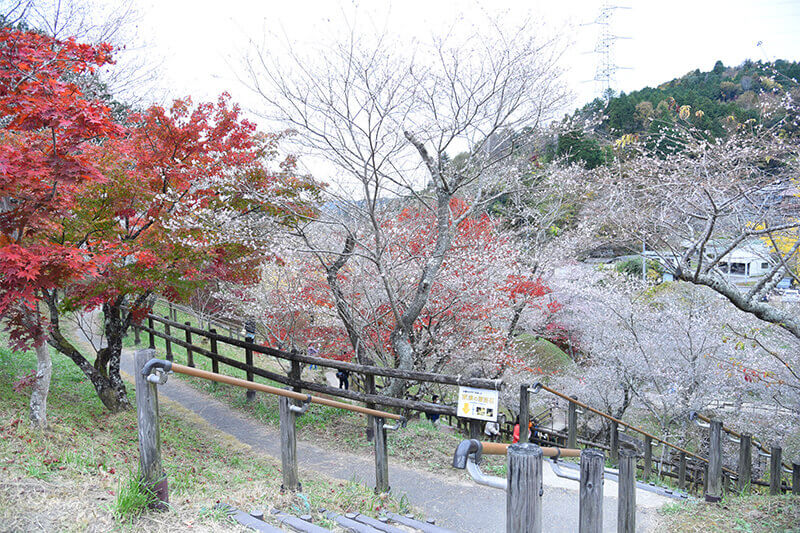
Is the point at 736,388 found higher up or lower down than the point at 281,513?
lower down

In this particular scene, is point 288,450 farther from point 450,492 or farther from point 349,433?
point 349,433

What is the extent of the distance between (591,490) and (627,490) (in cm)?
107

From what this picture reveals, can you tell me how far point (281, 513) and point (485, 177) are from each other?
5589 millimetres

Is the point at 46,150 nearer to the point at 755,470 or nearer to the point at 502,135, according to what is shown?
the point at 502,135

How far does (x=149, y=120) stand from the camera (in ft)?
22.0

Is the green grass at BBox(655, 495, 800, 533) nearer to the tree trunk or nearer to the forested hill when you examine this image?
the forested hill

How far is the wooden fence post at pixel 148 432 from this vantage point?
9.87 feet

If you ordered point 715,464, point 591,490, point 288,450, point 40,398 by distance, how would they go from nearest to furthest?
point 591,490 < point 288,450 < point 40,398 < point 715,464

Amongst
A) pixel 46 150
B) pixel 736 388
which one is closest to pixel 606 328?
pixel 736 388

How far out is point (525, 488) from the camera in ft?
7.47

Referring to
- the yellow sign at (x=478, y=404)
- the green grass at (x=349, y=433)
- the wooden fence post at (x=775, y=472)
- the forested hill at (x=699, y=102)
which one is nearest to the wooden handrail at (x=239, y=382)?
the yellow sign at (x=478, y=404)

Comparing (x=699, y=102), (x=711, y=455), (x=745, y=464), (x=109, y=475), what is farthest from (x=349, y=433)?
(x=699, y=102)

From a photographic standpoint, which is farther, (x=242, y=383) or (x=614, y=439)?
(x=614, y=439)

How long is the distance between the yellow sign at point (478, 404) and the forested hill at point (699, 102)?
3.92 meters
